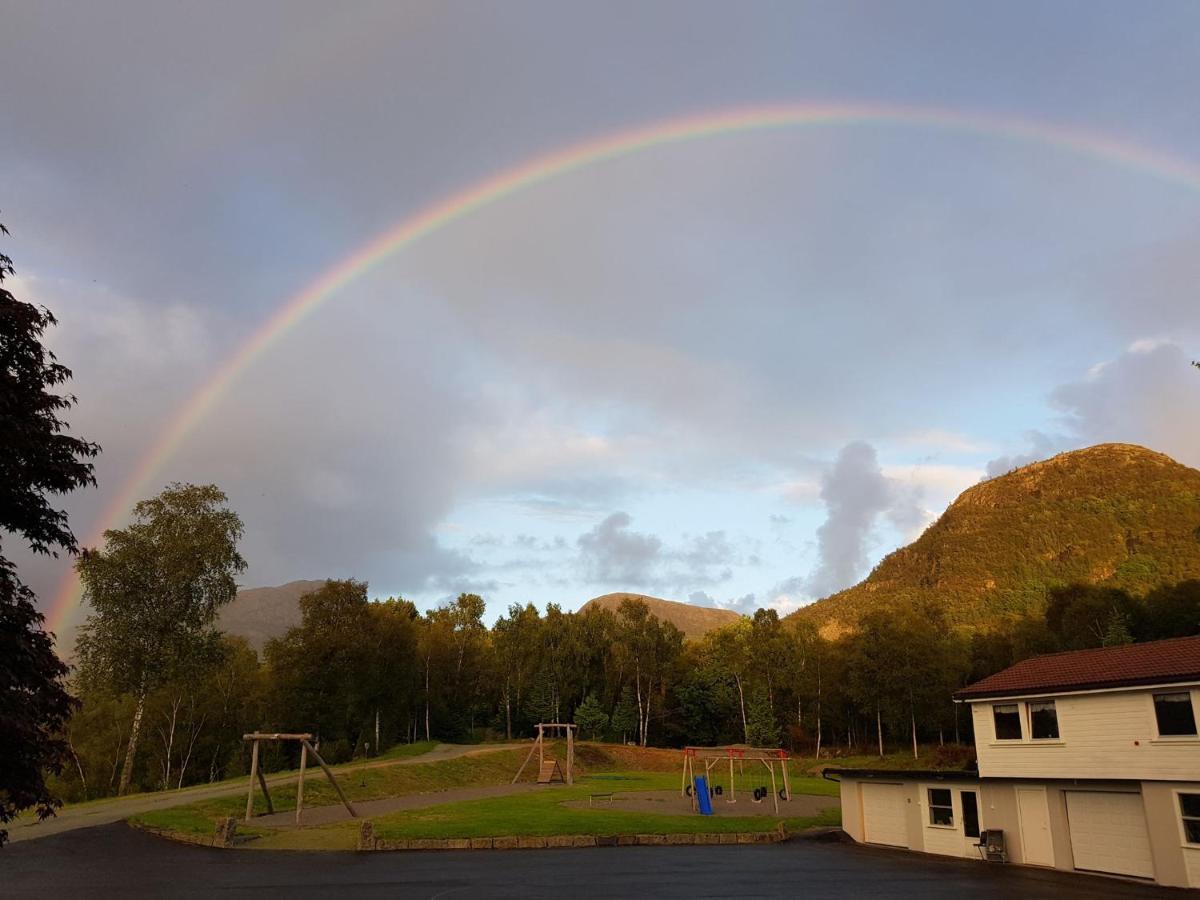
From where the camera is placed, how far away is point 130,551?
1945 inches

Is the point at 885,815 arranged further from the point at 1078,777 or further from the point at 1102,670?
the point at 1102,670

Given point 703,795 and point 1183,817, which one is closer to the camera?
point 1183,817

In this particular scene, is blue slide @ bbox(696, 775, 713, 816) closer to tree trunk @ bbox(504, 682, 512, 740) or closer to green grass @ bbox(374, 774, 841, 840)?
green grass @ bbox(374, 774, 841, 840)

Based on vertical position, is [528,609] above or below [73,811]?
above

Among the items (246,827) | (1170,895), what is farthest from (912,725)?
(246,827)

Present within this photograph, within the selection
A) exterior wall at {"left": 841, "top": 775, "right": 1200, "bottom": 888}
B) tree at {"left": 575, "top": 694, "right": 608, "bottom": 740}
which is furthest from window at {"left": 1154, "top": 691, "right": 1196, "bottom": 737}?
tree at {"left": 575, "top": 694, "right": 608, "bottom": 740}

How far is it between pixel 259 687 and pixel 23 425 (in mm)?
78402

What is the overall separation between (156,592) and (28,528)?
43.5 metres

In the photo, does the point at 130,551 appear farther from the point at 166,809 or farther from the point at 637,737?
the point at 637,737

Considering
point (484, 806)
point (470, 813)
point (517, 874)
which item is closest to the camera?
point (517, 874)

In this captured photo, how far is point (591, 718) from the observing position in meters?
83.3

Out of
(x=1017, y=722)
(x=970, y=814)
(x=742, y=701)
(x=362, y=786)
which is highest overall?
(x=742, y=701)

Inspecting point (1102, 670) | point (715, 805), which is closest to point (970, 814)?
point (1102, 670)

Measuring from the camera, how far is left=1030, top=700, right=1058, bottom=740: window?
2736 centimetres
